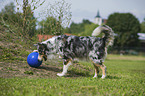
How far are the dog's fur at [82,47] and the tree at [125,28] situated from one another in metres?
48.7

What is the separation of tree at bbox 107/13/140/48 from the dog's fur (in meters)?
48.7

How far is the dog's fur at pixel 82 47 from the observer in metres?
6.57

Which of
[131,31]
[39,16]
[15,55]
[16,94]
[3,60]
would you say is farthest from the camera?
[131,31]

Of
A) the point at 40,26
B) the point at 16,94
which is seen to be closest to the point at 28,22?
the point at 40,26

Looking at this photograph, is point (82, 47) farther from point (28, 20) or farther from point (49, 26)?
point (28, 20)

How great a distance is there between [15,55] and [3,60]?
1.00 meters

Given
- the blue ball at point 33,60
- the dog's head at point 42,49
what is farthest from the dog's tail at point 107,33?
the blue ball at point 33,60

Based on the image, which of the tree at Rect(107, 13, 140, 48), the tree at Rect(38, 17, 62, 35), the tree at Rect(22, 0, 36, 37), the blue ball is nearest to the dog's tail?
the blue ball

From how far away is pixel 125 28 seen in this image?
56344mm

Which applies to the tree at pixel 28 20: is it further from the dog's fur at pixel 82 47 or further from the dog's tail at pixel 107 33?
the dog's tail at pixel 107 33

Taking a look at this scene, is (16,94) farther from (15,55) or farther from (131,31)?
(131,31)

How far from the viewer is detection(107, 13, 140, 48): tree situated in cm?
5459

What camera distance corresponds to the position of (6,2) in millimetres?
9914

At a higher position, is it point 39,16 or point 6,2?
point 6,2
